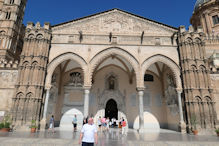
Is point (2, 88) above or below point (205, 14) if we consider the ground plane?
below

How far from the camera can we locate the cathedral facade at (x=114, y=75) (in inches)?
456

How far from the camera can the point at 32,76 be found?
11.9m

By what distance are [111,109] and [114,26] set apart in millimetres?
9044

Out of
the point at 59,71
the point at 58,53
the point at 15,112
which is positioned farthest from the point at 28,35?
the point at 15,112

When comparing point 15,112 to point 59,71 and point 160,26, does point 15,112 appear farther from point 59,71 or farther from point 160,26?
point 160,26

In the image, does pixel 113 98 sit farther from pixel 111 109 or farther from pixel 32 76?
pixel 32 76

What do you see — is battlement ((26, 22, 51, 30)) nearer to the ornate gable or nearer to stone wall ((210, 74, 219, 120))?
the ornate gable

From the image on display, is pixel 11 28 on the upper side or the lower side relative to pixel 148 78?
upper

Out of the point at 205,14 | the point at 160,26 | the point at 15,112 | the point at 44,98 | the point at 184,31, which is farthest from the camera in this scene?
the point at 205,14

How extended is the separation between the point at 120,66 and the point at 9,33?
20.2m

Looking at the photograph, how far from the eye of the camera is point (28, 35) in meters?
12.9

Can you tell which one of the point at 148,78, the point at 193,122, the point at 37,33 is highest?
the point at 37,33

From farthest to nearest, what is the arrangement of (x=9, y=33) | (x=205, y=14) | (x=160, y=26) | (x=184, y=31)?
(x=205, y=14)
(x=9, y=33)
(x=160, y=26)
(x=184, y=31)

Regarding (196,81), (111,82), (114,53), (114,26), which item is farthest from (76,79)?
(196,81)
